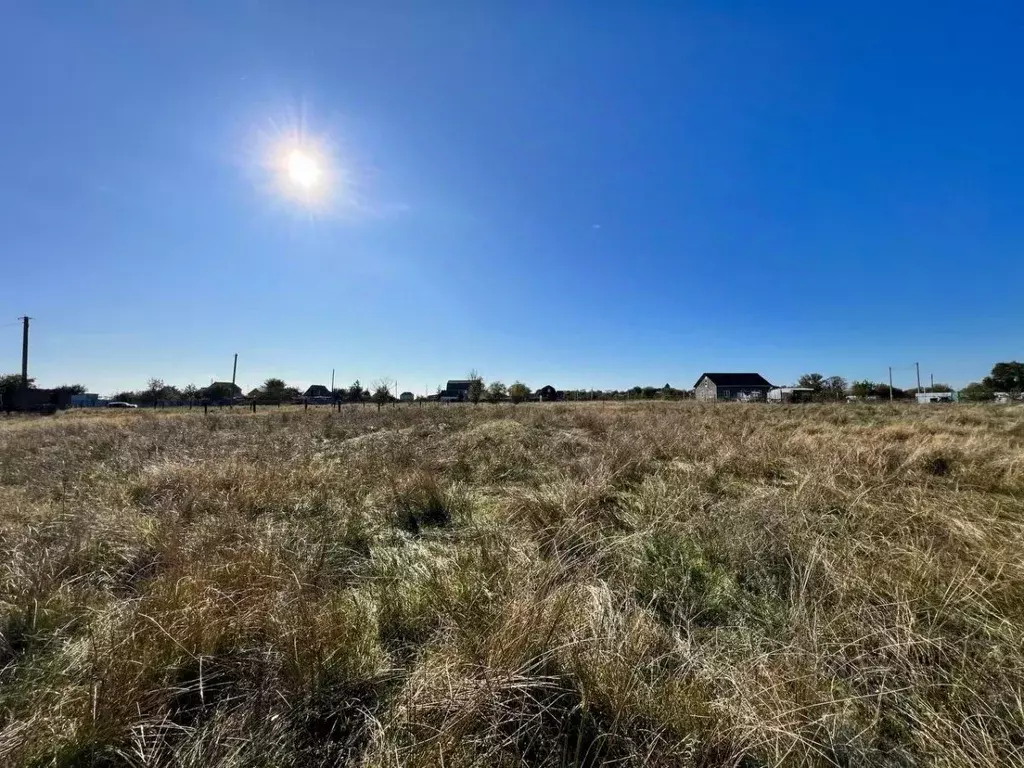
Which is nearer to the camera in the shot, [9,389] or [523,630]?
[523,630]

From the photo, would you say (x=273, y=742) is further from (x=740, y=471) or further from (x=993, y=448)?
(x=993, y=448)

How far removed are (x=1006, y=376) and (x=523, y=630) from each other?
92252 millimetres

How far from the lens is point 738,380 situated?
69.1 metres

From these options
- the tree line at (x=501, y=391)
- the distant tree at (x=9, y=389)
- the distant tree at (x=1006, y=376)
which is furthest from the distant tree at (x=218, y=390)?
the distant tree at (x=1006, y=376)

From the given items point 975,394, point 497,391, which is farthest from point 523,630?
point 975,394

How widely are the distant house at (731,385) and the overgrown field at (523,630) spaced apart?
67.9 meters

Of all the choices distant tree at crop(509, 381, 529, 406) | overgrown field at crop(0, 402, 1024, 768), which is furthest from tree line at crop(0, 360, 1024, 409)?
overgrown field at crop(0, 402, 1024, 768)

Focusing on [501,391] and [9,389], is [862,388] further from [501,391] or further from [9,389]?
[9,389]

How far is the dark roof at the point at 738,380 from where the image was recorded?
67750 mm

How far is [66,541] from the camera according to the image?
324 cm

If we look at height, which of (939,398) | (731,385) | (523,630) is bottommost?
(523,630)

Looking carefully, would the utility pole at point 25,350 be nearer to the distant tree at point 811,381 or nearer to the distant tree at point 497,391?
the distant tree at point 497,391

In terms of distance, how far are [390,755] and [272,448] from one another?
8823 mm

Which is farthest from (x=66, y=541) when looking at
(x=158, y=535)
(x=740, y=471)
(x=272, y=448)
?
(x=740, y=471)
